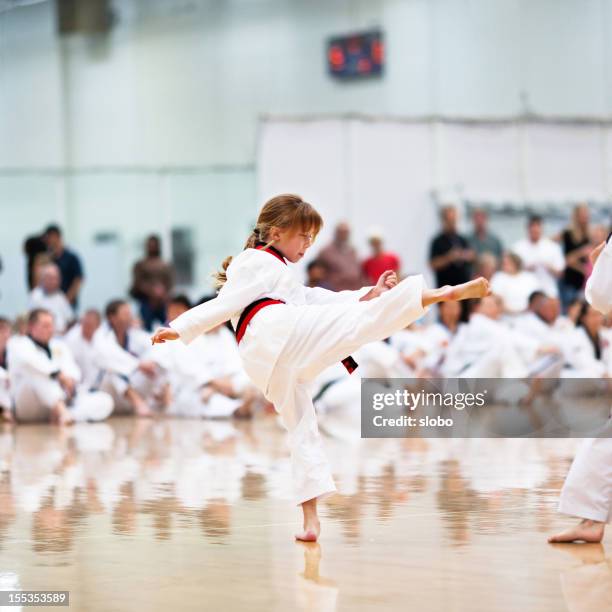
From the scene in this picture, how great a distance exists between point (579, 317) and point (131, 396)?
409 centimetres

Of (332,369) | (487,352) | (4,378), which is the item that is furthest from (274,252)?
(487,352)

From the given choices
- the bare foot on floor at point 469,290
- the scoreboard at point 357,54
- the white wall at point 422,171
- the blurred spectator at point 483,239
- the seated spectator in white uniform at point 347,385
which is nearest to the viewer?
the bare foot on floor at point 469,290

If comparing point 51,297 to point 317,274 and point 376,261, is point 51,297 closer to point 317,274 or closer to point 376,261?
point 317,274

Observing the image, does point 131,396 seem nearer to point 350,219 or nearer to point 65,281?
point 65,281

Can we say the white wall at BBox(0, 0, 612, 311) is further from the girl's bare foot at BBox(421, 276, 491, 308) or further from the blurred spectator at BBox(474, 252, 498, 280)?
the girl's bare foot at BBox(421, 276, 491, 308)

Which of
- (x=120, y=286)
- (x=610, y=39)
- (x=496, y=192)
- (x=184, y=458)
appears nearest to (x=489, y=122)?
(x=496, y=192)

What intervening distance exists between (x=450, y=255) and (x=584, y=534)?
9.19 meters

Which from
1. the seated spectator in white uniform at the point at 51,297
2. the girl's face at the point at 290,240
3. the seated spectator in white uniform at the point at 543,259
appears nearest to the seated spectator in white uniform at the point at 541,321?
the seated spectator in white uniform at the point at 543,259

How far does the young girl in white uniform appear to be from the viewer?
15.1ft

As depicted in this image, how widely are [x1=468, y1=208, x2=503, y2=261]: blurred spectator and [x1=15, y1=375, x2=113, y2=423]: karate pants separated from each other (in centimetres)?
482

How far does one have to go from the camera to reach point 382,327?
4.49m

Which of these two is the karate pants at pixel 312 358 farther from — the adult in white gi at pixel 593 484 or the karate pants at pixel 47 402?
the karate pants at pixel 47 402

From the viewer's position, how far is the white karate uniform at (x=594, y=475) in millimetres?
4391

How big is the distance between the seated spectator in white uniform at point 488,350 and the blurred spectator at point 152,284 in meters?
3.21
